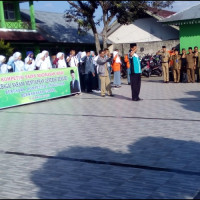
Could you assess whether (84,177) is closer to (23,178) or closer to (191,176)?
(23,178)

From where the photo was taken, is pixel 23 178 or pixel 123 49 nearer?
pixel 23 178

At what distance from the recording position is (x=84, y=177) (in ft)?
15.0

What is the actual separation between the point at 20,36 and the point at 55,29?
19.2 ft

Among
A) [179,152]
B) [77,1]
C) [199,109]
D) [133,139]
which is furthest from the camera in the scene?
[77,1]

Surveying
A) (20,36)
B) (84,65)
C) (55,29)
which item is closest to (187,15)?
(84,65)

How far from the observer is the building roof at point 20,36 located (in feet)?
75.4

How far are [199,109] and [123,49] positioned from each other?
17.9 meters

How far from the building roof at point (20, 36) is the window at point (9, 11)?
9.32 feet

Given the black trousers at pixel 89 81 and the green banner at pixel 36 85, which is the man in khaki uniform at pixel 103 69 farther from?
the black trousers at pixel 89 81

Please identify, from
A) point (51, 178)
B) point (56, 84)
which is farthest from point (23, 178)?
point (56, 84)

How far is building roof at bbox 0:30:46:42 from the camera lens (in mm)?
22991

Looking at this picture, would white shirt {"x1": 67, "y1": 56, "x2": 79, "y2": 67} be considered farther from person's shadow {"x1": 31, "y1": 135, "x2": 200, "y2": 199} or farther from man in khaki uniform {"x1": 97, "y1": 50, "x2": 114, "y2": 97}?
person's shadow {"x1": 31, "y1": 135, "x2": 200, "y2": 199}

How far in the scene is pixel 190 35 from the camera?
1942 cm

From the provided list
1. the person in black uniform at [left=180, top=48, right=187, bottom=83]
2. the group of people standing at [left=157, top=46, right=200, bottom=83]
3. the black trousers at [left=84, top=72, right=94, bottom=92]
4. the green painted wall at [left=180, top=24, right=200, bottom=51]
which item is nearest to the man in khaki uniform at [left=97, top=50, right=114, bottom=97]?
the black trousers at [left=84, top=72, right=94, bottom=92]
